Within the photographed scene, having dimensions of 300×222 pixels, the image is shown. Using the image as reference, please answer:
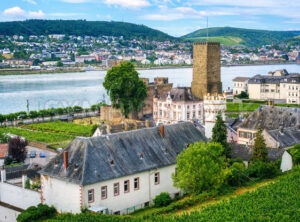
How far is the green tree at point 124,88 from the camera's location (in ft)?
185

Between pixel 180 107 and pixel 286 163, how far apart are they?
22.7m

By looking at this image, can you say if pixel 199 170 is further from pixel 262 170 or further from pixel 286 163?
pixel 286 163

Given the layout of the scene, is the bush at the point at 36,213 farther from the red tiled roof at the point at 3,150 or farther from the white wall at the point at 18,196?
the red tiled roof at the point at 3,150

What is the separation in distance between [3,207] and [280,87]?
225 ft

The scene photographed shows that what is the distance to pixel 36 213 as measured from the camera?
21.2 m

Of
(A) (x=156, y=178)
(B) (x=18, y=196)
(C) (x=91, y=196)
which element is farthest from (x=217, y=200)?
(B) (x=18, y=196)

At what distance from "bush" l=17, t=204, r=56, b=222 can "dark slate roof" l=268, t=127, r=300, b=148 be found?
19449 millimetres

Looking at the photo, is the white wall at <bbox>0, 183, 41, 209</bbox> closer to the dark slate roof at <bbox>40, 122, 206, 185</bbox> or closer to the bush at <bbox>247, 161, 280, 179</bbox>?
the dark slate roof at <bbox>40, 122, 206, 185</bbox>

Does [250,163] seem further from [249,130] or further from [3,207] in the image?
[3,207]

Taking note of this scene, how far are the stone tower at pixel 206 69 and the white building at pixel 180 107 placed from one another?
14.8 m

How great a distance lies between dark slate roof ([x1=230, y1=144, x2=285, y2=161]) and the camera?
97.4 feet

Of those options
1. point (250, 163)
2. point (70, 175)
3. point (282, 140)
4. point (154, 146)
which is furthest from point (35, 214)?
point (282, 140)

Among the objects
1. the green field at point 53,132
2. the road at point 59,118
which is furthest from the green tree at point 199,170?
the road at point 59,118

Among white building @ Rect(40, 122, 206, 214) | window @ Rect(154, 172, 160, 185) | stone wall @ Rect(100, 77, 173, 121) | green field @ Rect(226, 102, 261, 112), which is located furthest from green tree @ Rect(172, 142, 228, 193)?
green field @ Rect(226, 102, 261, 112)
